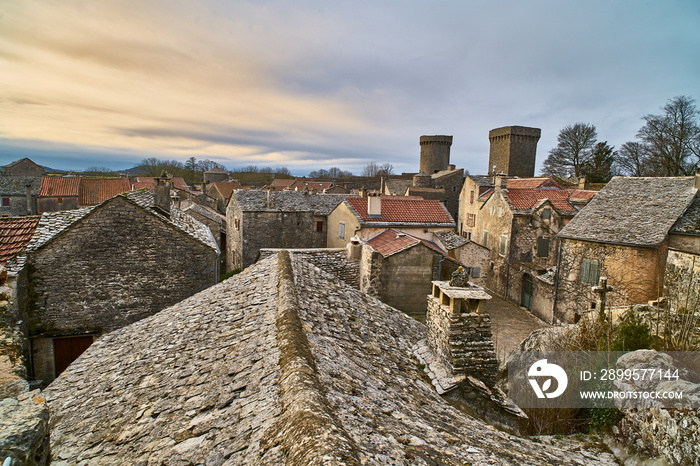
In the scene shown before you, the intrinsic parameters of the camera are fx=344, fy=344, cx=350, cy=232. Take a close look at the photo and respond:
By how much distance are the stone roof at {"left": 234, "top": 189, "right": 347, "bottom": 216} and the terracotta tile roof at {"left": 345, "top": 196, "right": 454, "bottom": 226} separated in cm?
348

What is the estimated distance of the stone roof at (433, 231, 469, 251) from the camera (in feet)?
73.5

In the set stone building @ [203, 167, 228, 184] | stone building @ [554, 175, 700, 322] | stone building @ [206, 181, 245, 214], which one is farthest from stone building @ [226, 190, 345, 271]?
stone building @ [203, 167, 228, 184]

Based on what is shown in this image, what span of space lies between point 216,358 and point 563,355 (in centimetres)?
696

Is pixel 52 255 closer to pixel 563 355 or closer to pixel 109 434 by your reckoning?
pixel 109 434

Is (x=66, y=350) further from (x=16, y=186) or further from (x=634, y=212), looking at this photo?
(x=16, y=186)

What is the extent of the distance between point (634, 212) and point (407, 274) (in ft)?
40.9

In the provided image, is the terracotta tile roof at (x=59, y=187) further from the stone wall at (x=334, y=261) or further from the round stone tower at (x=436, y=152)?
the round stone tower at (x=436, y=152)

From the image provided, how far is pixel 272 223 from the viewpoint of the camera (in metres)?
27.0

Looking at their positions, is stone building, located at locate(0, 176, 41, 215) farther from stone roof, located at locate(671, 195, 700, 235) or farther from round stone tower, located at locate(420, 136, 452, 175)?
stone roof, located at locate(671, 195, 700, 235)

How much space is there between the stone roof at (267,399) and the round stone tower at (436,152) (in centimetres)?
6344

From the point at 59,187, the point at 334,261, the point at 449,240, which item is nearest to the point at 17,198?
the point at 59,187

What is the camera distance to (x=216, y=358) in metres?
4.63

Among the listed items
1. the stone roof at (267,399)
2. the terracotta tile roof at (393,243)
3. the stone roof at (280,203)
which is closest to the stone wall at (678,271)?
the terracotta tile roof at (393,243)

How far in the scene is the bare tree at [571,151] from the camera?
47.9m
